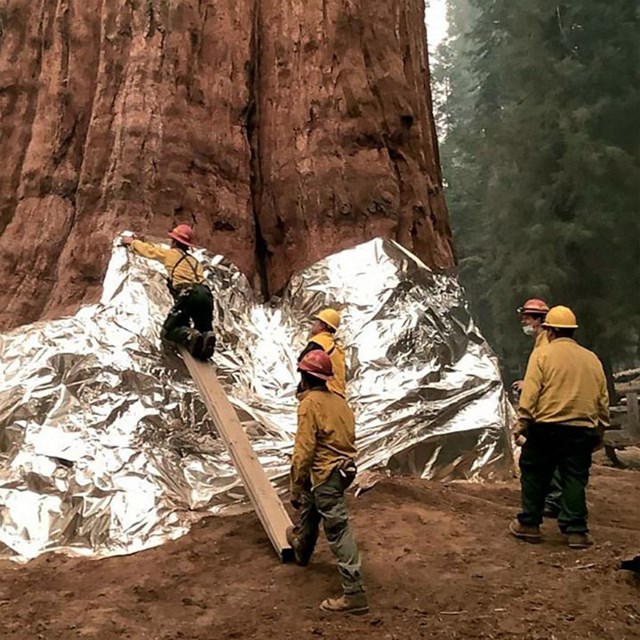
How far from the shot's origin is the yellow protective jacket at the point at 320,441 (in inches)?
153

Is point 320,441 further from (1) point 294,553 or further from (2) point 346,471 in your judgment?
(1) point 294,553

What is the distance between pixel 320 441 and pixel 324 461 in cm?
10

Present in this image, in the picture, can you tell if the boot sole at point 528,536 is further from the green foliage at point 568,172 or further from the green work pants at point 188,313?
the green foliage at point 568,172

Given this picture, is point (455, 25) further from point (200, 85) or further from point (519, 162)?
point (200, 85)

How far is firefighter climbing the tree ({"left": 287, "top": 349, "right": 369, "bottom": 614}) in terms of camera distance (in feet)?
12.4

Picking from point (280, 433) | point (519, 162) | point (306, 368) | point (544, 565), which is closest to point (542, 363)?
point (544, 565)

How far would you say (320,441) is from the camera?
3910 mm

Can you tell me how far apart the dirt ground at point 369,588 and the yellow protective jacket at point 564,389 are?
0.75m

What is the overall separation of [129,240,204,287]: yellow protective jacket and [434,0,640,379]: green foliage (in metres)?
Result: 11.5

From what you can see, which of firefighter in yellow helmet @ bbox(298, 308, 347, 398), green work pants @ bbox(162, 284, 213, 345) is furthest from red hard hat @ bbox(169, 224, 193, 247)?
firefighter in yellow helmet @ bbox(298, 308, 347, 398)

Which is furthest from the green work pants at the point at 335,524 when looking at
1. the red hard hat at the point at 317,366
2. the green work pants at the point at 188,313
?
the green work pants at the point at 188,313

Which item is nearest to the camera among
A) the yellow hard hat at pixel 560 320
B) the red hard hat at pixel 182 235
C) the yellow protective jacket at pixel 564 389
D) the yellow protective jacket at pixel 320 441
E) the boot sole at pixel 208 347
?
the yellow protective jacket at pixel 320 441

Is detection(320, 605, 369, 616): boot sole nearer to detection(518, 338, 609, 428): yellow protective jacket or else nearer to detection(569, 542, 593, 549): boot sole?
detection(569, 542, 593, 549): boot sole

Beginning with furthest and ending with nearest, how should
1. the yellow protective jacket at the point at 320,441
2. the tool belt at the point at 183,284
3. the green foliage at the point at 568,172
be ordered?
the green foliage at the point at 568,172 → the tool belt at the point at 183,284 → the yellow protective jacket at the point at 320,441
